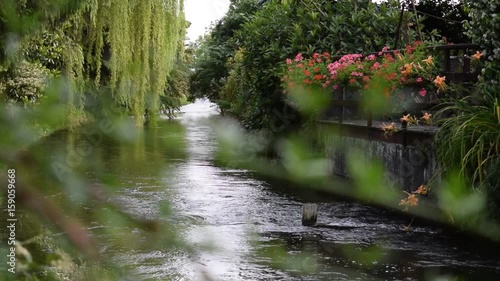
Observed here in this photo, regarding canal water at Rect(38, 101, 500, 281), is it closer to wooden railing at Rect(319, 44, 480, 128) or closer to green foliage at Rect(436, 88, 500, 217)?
green foliage at Rect(436, 88, 500, 217)

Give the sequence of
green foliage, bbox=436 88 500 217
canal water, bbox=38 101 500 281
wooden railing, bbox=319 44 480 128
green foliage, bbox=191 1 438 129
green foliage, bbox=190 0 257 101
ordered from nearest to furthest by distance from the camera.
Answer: canal water, bbox=38 101 500 281
green foliage, bbox=436 88 500 217
wooden railing, bbox=319 44 480 128
green foliage, bbox=191 1 438 129
green foliage, bbox=190 0 257 101

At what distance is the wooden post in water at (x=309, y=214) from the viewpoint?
9203 mm

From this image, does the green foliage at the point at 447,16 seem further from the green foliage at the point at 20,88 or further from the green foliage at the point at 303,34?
the green foliage at the point at 20,88

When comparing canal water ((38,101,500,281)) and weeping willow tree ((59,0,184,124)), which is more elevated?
weeping willow tree ((59,0,184,124))

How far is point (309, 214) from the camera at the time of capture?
924 cm

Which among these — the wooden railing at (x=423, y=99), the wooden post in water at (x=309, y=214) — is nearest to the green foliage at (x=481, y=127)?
the wooden railing at (x=423, y=99)

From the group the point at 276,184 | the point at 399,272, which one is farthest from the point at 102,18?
the point at 276,184

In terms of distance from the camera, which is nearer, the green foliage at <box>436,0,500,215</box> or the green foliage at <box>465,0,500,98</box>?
the green foliage at <box>436,0,500,215</box>

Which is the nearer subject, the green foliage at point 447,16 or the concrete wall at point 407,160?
the concrete wall at point 407,160

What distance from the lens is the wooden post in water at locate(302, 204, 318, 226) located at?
920 centimetres

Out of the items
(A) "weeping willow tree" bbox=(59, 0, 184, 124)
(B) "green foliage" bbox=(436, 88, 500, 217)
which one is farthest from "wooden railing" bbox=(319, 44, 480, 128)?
(A) "weeping willow tree" bbox=(59, 0, 184, 124)

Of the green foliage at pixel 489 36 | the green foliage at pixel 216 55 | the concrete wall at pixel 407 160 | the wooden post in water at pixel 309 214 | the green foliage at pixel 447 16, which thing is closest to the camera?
the green foliage at pixel 489 36

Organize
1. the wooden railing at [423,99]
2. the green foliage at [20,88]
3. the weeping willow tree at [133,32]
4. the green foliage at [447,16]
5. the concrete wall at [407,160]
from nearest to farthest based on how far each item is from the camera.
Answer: the green foliage at [20,88] < the weeping willow tree at [133,32] < the wooden railing at [423,99] < the concrete wall at [407,160] < the green foliage at [447,16]

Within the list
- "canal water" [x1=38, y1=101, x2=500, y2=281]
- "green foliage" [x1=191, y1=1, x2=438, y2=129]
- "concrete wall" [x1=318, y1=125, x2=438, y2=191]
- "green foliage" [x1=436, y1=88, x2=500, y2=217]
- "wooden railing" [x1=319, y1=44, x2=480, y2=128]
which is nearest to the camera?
"canal water" [x1=38, y1=101, x2=500, y2=281]
